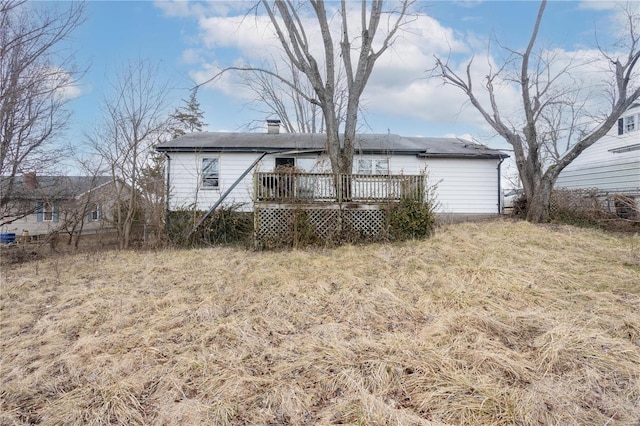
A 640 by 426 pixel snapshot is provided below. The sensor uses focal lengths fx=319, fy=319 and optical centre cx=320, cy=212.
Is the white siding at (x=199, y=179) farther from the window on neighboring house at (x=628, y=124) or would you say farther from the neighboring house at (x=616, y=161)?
the window on neighboring house at (x=628, y=124)

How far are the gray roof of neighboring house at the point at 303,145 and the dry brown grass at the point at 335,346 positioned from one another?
7254 millimetres

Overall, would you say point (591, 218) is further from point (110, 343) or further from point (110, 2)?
point (110, 2)

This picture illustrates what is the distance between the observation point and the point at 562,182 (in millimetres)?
17891

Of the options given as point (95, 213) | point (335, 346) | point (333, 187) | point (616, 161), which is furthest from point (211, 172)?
point (616, 161)

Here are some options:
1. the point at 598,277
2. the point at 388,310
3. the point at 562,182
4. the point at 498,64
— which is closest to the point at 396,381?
the point at 388,310

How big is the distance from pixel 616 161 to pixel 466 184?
760 centimetres

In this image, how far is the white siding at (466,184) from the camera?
12.7 metres

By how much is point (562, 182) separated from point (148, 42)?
20889 millimetres

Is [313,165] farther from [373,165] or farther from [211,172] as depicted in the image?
[211,172]

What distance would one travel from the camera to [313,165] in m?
12.1

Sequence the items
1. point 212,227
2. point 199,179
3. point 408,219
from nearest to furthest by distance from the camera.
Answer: point 408,219 < point 212,227 < point 199,179

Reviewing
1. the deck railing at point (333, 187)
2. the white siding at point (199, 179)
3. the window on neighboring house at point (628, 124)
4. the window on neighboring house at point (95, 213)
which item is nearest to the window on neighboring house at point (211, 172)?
the white siding at point (199, 179)

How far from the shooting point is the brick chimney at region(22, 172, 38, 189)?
837cm

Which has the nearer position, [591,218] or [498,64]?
[591,218]
